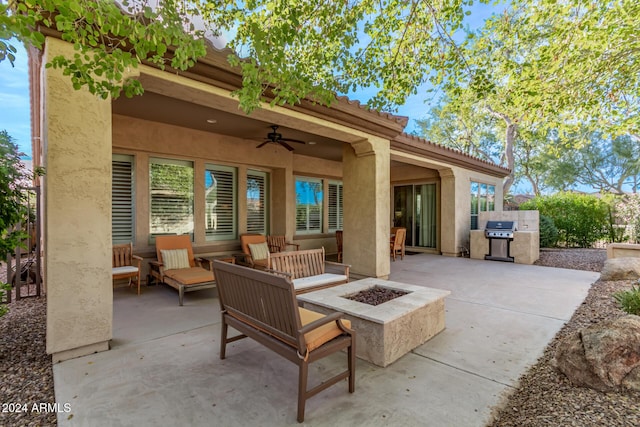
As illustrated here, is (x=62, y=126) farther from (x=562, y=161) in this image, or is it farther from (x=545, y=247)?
(x=562, y=161)

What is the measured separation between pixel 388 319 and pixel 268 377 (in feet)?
3.97

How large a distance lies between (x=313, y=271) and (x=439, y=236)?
7055mm

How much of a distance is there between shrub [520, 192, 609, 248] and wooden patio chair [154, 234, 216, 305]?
13039 millimetres

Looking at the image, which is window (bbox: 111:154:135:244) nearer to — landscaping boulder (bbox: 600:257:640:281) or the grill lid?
landscaping boulder (bbox: 600:257:640:281)

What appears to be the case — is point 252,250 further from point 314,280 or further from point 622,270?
point 622,270

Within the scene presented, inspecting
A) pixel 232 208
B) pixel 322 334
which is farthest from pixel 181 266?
pixel 322 334

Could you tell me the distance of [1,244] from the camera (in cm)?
282

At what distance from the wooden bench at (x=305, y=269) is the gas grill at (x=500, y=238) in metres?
6.55

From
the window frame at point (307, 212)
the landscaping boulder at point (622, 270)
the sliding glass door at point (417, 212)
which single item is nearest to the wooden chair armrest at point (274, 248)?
the window frame at point (307, 212)

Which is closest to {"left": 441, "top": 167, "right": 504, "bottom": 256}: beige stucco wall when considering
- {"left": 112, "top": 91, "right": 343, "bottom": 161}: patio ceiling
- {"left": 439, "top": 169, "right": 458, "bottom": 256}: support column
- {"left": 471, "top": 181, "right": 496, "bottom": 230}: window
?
{"left": 439, "top": 169, "right": 458, "bottom": 256}: support column

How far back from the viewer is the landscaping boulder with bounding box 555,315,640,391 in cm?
233

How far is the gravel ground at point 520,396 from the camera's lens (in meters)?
2.10

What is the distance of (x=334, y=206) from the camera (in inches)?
431

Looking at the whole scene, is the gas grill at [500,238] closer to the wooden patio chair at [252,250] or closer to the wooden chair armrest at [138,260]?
the wooden patio chair at [252,250]
